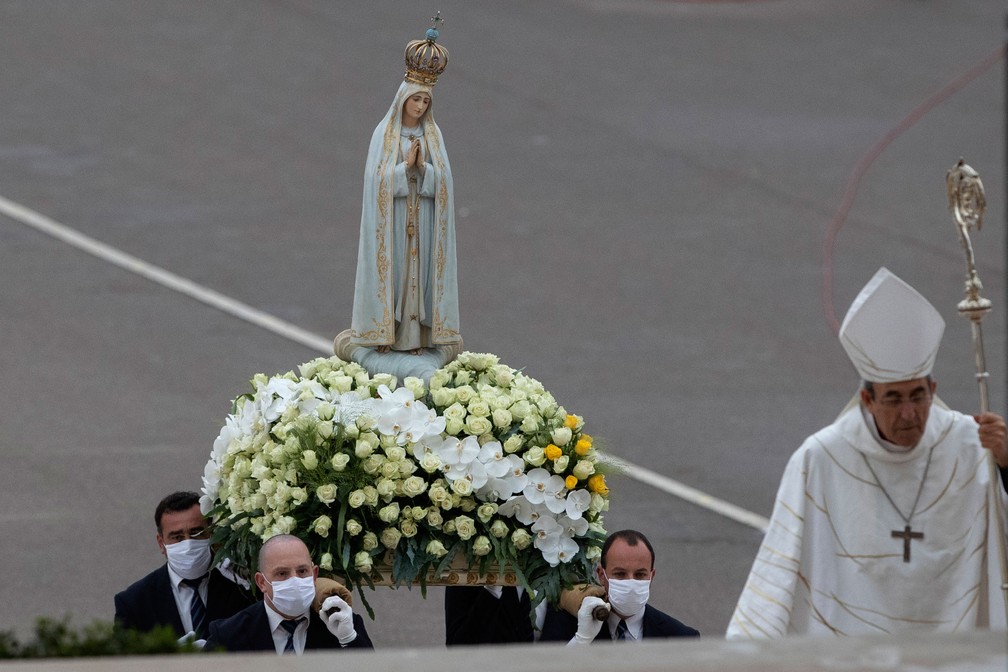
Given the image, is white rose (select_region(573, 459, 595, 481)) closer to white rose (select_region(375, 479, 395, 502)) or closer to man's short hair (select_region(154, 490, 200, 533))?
white rose (select_region(375, 479, 395, 502))

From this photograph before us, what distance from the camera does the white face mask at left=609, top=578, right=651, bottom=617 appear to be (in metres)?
6.18

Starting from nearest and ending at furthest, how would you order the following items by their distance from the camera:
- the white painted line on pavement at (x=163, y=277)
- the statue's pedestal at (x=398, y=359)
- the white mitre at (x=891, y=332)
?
the white mitre at (x=891, y=332), the statue's pedestal at (x=398, y=359), the white painted line on pavement at (x=163, y=277)

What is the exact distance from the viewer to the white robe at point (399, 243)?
637 centimetres

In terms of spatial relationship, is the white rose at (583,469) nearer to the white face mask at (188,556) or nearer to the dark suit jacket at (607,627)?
the dark suit jacket at (607,627)

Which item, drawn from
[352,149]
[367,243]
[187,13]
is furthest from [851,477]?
[187,13]

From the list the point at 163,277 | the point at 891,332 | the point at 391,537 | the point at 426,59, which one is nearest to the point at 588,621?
the point at 391,537

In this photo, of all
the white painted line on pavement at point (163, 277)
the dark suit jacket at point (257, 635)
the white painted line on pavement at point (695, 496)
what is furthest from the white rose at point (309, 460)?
the white painted line on pavement at point (163, 277)

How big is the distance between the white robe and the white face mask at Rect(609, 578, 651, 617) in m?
1.14

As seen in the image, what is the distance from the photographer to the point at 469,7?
22.9 meters

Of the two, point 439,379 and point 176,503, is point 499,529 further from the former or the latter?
point 176,503

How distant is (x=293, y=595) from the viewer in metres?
5.88

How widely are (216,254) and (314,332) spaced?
205cm

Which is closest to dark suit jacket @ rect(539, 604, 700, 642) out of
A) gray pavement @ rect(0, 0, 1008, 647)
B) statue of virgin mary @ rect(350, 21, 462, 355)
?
statue of virgin mary @ rect(350, 21, 462, 355)

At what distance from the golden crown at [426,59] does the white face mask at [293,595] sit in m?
1.90
